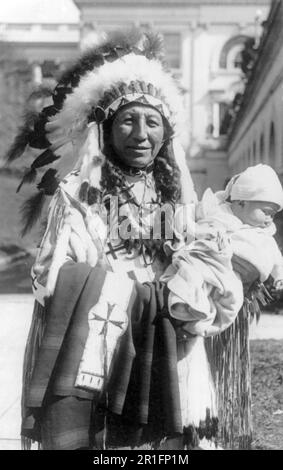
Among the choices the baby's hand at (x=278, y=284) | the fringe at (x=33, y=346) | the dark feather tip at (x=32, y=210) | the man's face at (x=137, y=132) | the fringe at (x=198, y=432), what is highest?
the man's face at (x=137, y=132)

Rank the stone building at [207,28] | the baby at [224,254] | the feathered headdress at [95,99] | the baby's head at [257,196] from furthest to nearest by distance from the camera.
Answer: the stone building at [207,28], the feathered headdress at [95,99], the baby's head at [257,196], the baby at [224,254]

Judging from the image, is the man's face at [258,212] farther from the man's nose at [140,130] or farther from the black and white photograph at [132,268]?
the man's nose at [140,130]

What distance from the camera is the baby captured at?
5.62 feet

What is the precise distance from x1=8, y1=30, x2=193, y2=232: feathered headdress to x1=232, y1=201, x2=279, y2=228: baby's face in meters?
0.23

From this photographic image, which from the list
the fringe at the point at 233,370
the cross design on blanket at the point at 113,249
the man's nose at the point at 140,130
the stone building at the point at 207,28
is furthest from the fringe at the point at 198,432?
the stone building at the point at 207,28

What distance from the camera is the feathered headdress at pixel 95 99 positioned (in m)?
1.94

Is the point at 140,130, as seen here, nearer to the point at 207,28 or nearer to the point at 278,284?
the point at 278,284

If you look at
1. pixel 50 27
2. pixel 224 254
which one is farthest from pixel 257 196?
pixel 50 27

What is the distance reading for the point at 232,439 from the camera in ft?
6.91

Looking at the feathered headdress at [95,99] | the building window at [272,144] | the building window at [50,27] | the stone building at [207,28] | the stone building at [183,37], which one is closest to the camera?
the feathered headdress at [95,99]

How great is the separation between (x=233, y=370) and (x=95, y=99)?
0.96 metres

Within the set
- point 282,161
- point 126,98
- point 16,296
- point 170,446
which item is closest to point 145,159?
point 126,98

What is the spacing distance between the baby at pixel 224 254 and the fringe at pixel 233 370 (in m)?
0.22
